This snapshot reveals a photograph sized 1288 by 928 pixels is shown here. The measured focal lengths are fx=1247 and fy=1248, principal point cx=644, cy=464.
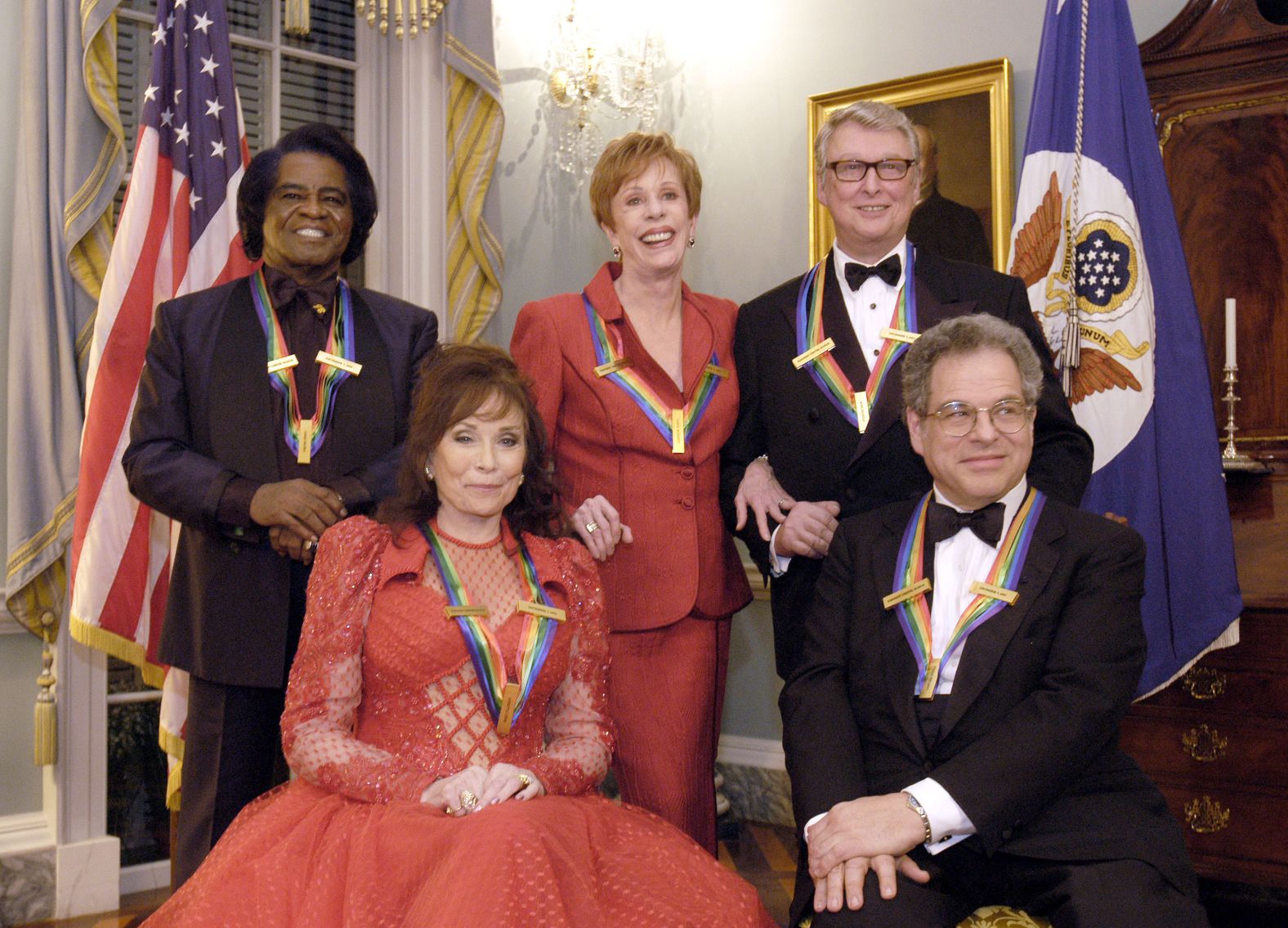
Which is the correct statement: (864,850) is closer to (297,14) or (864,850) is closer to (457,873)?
(457,873)

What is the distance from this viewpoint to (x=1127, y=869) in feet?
6.28

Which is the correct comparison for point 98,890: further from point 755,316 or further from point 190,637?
point 755,316

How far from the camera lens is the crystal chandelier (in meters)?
4.84

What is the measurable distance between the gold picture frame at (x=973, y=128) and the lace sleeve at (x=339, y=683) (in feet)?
8.58

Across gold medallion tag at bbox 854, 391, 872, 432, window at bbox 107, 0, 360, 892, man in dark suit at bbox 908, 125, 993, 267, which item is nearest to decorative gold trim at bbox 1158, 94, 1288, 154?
man in dark suit at bbox 908, 125, 993, 267

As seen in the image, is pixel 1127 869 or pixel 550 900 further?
pixel 1127 869

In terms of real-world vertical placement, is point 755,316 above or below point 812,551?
above

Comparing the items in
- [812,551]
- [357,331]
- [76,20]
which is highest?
[76,20]

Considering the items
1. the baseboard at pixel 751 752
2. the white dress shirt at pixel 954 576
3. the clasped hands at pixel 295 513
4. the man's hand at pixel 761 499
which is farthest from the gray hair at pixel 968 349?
the baseboard at pixel 751 752

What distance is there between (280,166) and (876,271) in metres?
1.31

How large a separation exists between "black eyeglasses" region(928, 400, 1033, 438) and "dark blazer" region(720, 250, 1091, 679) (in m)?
0.34

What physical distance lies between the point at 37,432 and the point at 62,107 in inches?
36.6

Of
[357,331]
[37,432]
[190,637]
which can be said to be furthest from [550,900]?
[37,432]

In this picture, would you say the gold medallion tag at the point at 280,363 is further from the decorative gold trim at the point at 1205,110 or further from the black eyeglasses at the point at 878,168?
the decorative gold trim at the point at 1205,110
